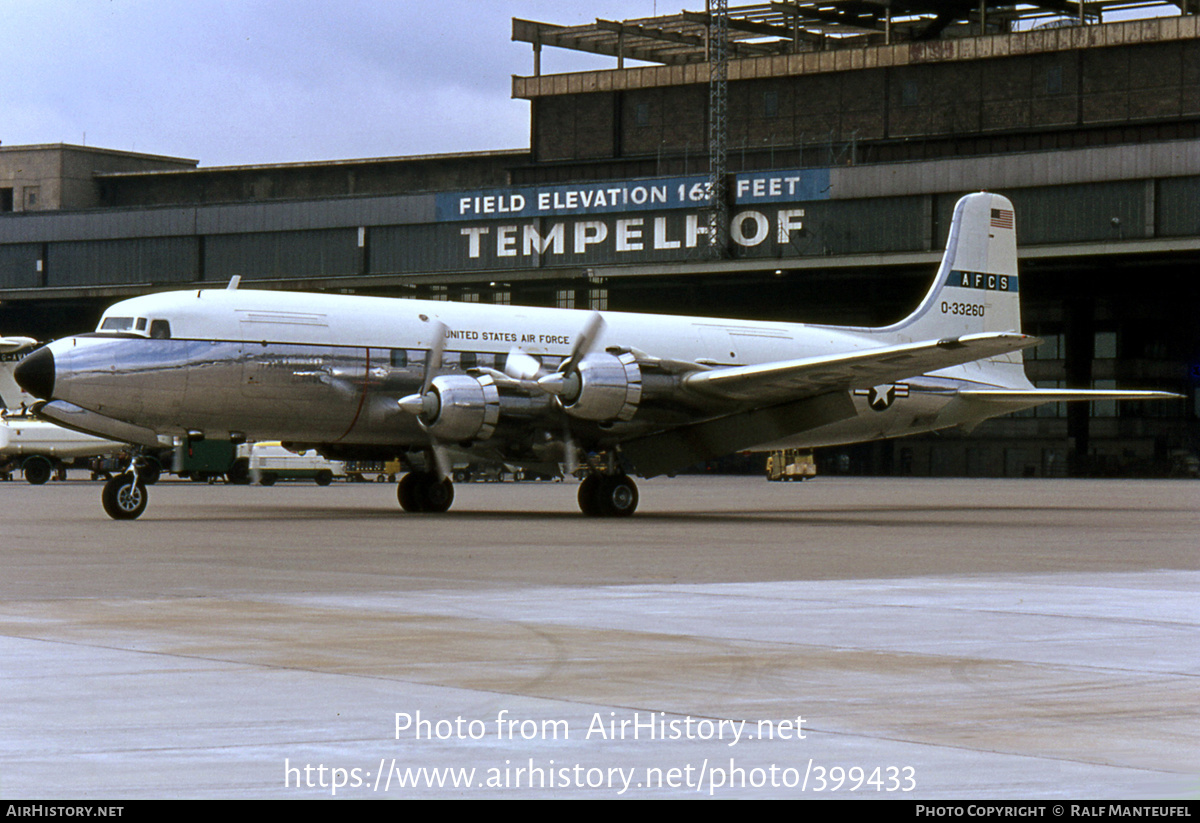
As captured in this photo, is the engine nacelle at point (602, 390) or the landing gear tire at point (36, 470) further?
the landing gear tire at point (36, 470)

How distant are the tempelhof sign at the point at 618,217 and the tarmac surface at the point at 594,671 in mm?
50540

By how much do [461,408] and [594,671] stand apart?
733 inches

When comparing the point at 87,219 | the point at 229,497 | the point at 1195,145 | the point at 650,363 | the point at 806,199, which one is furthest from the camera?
the point at 87,219

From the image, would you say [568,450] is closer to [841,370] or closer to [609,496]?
[609,496]

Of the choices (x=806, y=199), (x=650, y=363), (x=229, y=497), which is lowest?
(x=229, y=497)

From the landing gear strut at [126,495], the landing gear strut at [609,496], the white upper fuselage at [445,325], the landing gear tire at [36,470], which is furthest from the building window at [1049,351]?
the landing gear strut at [126,495]

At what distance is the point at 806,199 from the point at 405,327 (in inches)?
1681

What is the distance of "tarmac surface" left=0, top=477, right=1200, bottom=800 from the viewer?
6.06 metres

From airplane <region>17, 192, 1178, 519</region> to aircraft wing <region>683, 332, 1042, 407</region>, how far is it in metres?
0.05

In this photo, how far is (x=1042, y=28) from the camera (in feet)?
227

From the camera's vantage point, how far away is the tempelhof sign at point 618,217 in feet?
228

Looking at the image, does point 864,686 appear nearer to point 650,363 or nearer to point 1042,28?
point 650,363

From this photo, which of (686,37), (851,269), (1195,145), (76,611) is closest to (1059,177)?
(1195,145)

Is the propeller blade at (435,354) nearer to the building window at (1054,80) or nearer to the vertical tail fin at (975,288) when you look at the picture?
the vertical tail fin at (975,288)
